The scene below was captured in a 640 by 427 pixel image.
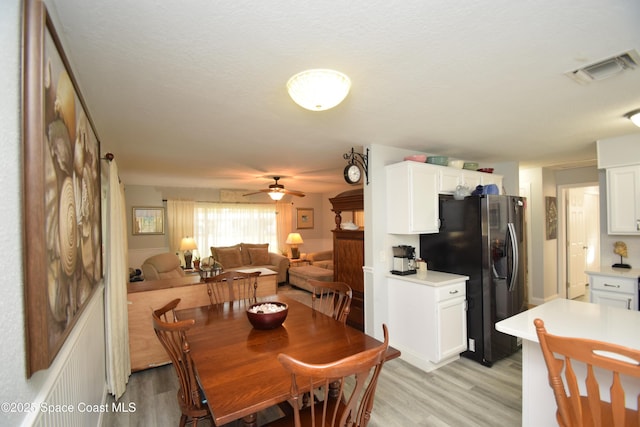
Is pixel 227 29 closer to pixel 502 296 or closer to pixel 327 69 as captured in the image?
pixel 327 69

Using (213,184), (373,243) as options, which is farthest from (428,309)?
(213,184)

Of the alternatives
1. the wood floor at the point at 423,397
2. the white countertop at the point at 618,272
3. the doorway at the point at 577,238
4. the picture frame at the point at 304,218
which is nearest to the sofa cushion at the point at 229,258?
the picture frame at the point at 304,218

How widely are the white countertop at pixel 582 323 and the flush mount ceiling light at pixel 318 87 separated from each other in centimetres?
161

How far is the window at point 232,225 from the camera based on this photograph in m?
6.93

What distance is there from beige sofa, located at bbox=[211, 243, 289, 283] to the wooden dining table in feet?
14.4

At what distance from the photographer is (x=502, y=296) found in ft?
10.4

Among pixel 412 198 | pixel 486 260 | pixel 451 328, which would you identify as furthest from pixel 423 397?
pixel 412 198

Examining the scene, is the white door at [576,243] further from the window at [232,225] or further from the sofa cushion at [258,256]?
the window at [232,225]

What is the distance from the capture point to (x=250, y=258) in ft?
23.1

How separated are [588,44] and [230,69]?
6.21 ft

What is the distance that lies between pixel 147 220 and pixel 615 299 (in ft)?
25.4

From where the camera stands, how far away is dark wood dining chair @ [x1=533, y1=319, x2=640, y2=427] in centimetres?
105

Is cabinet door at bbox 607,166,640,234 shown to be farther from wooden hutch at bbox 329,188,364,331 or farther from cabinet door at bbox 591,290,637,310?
wooden hutch at bbox 329,188,364,331

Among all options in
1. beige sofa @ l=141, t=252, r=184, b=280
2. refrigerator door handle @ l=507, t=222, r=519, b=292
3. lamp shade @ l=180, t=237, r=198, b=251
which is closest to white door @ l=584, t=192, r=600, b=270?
refrigerator door handle @ l=507, t=222, r=519, b=292
